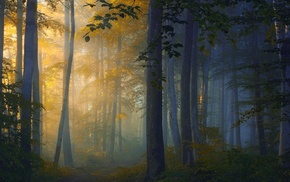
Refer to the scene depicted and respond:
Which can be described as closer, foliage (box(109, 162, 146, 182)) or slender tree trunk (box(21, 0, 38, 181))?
slender tree trunk (box(21, 0, 38, 181))

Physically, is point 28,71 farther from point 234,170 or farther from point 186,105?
point 234,170

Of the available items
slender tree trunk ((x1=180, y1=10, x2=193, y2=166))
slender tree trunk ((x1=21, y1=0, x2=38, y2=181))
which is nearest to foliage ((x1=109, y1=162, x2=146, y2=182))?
slender tree trunk ((x1=180, y1=10, x2=193, y2=166))

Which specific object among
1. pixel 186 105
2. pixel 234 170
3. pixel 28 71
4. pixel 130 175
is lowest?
pixel 130 175

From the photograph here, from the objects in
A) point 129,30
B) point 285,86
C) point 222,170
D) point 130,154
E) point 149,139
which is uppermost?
point 129,30

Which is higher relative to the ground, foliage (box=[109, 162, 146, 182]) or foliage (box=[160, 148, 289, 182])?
foliage (box=[160, 148, 289, 182])

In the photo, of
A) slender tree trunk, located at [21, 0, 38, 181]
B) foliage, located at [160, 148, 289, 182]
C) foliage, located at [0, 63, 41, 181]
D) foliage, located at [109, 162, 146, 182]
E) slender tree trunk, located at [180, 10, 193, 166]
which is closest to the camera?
foliage, located at [160, 148, 289, 182]

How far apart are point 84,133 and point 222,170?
16.9 metres

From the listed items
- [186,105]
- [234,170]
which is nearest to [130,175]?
[186,105]

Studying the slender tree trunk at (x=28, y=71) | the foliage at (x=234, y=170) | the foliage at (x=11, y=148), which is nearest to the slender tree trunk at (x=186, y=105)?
the foliage at (x=234, y=170)

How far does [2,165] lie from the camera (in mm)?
9562

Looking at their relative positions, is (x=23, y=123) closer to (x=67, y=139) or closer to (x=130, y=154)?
(x=67, y=139)

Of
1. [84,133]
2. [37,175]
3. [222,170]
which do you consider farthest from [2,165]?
[84,133]

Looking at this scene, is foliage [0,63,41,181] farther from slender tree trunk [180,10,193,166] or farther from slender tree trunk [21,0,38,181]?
slender tree trunk [180,10,193,166]

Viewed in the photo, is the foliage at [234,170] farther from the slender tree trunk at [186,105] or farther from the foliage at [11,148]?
the foliage at [11,148]
